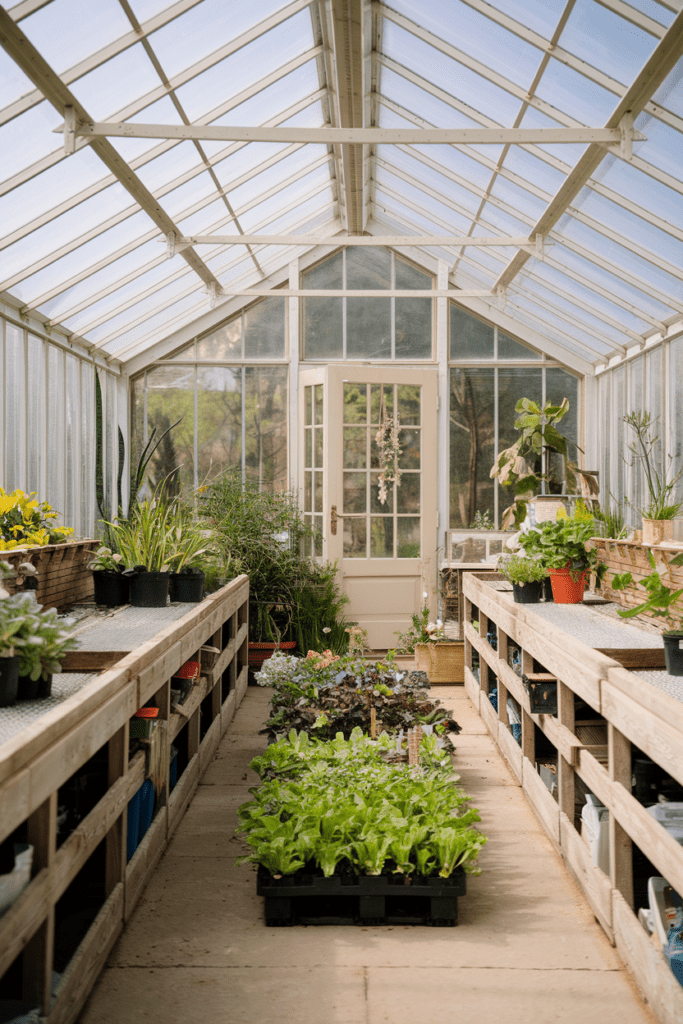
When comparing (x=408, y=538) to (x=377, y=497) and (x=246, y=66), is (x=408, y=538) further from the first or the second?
(x=246, y=66)

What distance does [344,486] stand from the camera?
7.80m

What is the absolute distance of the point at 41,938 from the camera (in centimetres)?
171

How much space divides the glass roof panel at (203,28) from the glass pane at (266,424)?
4030 millimetres

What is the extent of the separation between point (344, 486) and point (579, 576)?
13.0 feet

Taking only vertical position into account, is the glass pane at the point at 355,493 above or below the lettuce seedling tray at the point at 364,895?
above

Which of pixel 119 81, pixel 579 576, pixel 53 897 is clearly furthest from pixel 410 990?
pixel 119 81

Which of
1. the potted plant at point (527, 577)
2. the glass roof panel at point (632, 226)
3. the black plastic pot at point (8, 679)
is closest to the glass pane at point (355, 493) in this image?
the glass roof panel at point (632, 226)

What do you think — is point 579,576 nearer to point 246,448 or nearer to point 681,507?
point 681,507

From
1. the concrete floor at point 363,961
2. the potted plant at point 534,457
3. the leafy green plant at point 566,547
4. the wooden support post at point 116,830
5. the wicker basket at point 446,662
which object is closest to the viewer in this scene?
the concrete floor at point 363,961

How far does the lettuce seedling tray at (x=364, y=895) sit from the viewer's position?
8.32 feet

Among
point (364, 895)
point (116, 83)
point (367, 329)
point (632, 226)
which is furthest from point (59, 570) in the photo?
point (367, 329)

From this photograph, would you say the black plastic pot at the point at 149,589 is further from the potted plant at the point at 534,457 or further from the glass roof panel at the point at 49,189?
the potted plant at the point at 534,457

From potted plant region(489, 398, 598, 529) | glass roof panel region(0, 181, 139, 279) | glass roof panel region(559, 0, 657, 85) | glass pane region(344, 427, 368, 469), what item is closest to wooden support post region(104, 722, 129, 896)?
glass roof panel region(559, 0, 657, 85)

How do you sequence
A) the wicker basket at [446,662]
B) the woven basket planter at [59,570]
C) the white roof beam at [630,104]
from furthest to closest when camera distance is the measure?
the wicker basket at [446,662]
the white roof beam at [630,104]
the woven basket planter at [59,570]
